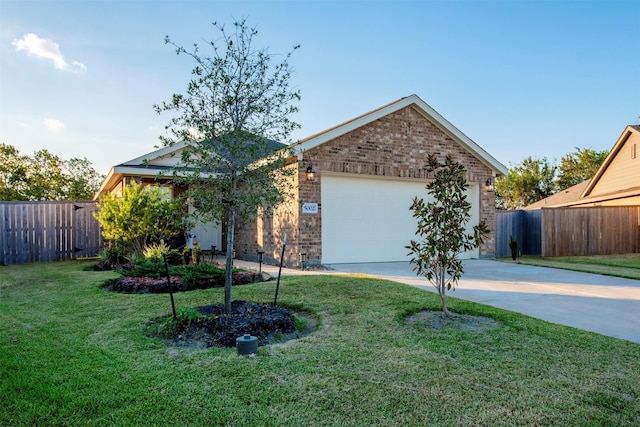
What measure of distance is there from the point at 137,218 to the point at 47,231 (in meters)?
4.54

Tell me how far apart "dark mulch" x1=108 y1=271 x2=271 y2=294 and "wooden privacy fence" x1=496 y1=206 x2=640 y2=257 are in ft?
35.9

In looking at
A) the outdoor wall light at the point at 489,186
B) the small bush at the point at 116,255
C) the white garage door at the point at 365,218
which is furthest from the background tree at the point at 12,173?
the outdoor wall light at the point at 489,186

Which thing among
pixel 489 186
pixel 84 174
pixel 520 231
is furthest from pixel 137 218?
pixel 84 174

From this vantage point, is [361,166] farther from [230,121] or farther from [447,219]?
[230,121]

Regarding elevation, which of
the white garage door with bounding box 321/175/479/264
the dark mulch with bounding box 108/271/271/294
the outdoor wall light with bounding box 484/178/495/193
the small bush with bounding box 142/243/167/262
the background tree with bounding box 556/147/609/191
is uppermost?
the background tree with bounding box 556/147/609/191

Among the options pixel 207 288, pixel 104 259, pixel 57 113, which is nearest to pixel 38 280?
pixel 104 259

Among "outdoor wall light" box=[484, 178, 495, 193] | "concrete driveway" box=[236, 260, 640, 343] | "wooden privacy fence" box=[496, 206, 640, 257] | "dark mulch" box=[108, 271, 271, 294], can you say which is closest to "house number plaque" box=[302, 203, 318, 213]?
"concrete driveway" box=[236, 260, 640, 343]

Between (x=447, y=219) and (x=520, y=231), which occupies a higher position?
(x=447, y=219)

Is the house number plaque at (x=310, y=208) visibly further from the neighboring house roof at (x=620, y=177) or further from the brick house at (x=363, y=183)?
the neighboring house roof at (x=620, y=177)

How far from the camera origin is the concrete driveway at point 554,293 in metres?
4.86

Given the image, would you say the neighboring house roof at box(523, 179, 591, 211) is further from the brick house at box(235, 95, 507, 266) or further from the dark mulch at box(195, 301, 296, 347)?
the dark mulch at box(195, 301, 296, 347)

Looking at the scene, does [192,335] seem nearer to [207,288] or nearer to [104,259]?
[207,288]

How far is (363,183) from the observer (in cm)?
1116

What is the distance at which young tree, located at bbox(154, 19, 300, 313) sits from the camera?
4602 millimetres
